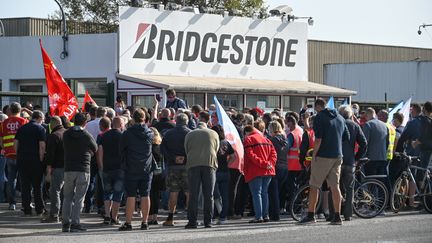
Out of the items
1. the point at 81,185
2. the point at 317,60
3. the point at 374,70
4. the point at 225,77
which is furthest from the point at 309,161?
the point at 317,60

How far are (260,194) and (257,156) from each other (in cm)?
68

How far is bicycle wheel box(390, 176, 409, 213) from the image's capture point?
740 inches

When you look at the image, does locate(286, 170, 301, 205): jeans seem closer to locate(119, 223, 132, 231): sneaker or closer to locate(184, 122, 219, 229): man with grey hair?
locate(184, 122, 219, 229): man with grey hair

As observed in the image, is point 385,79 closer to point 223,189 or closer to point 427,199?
point 427,199

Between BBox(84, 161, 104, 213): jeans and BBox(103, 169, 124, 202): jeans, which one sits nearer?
BBox(103, 169, 124, 202): jeans

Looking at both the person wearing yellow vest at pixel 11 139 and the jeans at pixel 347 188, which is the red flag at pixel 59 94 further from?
the jeans at pixel 347 188

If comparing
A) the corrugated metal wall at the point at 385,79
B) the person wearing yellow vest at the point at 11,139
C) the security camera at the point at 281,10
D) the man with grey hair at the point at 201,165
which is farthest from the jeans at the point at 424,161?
the corrugated metal wall at the point at 385,79

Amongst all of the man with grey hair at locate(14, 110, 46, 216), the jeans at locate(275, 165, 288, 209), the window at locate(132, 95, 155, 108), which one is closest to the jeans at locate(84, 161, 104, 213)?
the man with grey hair at locate(14, 110, 46, 216)

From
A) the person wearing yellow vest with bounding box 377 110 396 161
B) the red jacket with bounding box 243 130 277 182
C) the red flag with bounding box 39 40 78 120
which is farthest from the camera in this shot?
the red flag with bounding box 39 40 78 120

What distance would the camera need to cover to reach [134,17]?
30172 millimetres

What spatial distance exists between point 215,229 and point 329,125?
259cm

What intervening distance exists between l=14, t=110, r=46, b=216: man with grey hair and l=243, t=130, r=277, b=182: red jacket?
3.71 metres

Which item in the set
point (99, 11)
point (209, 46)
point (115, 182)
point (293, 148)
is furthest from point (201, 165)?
point (99, 11)

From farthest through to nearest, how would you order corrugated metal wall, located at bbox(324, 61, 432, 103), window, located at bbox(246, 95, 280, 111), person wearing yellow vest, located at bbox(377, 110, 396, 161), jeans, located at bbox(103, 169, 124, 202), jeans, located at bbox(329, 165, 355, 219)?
corrugated metal wall, located at bbox(324, 61, 432, 103) < window, located at bbox(246, 95, 280, 111) < person wearing yellow vest, located at bbox(377, 110, 396, 161) < jeans, located at bbox(329, 165, 355, 219) < jeans, located at bbox(103, 169, 124, 202)
